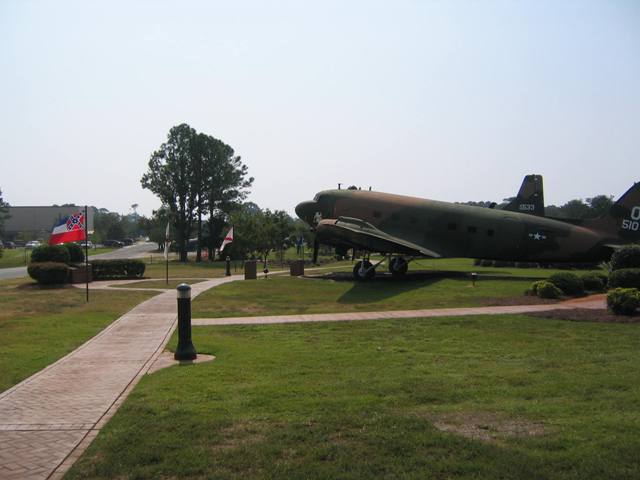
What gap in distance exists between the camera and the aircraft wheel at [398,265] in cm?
2978

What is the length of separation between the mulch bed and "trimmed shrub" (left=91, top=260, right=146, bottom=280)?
24.6 m

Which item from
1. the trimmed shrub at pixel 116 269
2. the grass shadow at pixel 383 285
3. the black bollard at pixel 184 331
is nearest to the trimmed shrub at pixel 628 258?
the grass shadow at pixel 383 285

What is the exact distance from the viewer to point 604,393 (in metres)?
7.57

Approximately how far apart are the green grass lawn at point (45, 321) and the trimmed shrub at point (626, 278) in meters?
15.6

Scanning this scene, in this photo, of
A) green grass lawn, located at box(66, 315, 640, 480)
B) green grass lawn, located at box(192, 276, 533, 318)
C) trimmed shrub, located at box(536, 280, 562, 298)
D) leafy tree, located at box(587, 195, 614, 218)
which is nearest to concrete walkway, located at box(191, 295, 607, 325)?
green grass lawn, located at box(192, 276, 533, 318)

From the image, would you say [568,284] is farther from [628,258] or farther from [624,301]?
[624,301]

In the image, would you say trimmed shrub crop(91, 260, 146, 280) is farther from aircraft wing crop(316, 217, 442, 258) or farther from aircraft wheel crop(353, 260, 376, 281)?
aircraft wheel crop(353, 260, 376, 281)

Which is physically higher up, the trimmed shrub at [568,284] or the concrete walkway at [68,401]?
the trimmed shrub at [568,284]

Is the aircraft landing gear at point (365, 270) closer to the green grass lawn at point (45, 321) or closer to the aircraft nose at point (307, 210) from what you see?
the aircraft nose at point (307, 210)

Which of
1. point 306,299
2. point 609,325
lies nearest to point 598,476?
point 609,325

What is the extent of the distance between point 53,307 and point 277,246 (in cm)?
4303

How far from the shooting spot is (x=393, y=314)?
16953 millimetres

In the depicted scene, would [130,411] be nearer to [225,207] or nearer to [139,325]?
[139,325]

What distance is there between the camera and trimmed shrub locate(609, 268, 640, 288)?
17.2m
